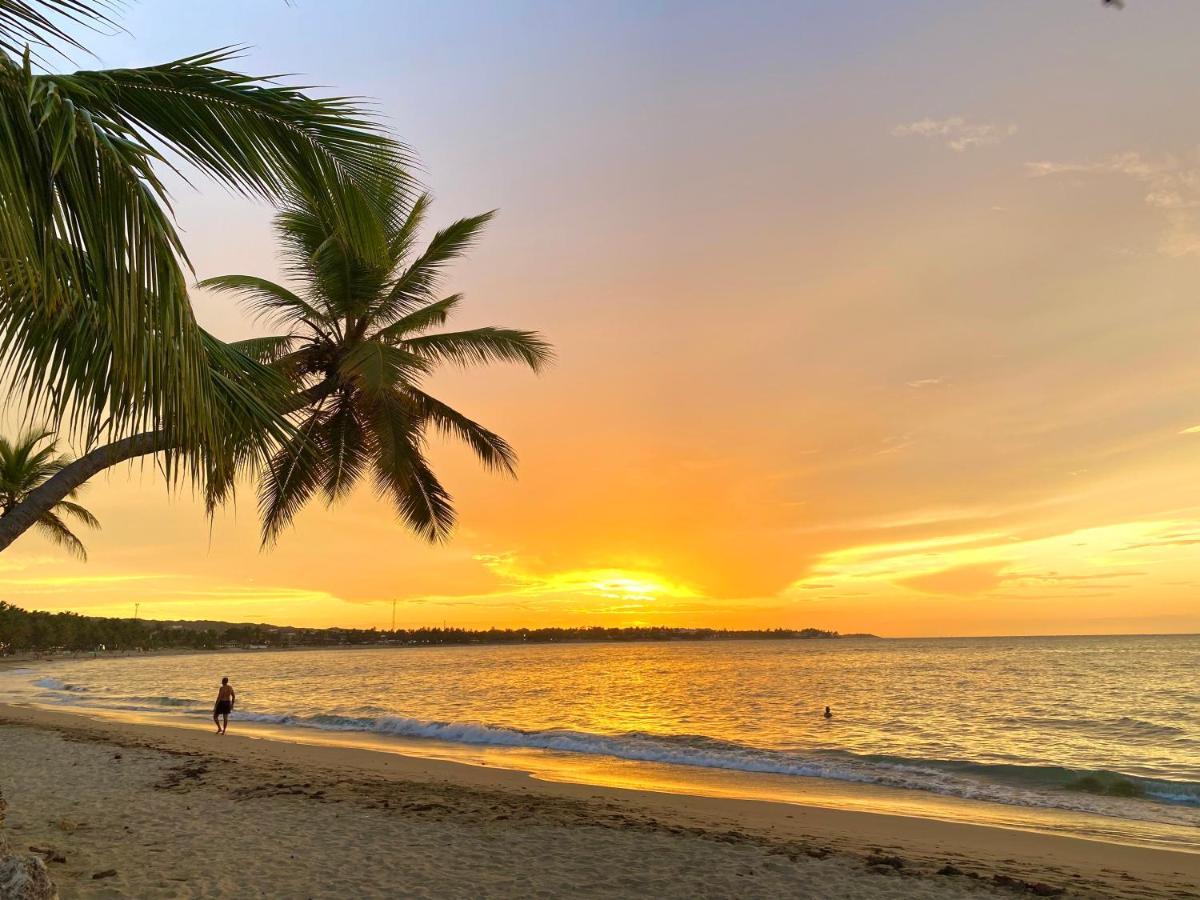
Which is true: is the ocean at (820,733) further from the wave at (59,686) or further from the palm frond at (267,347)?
the palm frond at (267,347)

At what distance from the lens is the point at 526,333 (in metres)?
12.0

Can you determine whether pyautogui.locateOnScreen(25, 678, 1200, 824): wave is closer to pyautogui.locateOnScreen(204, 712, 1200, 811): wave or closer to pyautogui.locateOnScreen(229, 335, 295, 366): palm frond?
pyautogui.locateOnScreen(204, 712, 1200, 811): wave

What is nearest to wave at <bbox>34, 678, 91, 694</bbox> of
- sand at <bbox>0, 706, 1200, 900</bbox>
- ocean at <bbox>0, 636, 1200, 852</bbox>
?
ocean at <bbox>0, 636, 1200, 852</bbox>

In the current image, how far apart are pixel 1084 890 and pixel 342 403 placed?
1006 cm

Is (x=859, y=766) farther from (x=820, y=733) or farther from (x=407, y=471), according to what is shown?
(x=407, y=471)

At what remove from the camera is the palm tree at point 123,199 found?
9.22ft

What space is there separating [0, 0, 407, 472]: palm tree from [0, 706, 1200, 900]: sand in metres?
4.60

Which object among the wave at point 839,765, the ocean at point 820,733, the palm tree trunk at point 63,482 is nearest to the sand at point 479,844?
the ocean at point 820,733

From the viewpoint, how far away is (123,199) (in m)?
2.95

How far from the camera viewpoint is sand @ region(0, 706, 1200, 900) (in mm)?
6836

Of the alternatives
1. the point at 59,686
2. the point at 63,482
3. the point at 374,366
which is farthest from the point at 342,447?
the point at 59,686

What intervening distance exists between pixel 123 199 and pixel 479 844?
755 centimetres

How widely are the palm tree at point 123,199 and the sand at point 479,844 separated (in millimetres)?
4602

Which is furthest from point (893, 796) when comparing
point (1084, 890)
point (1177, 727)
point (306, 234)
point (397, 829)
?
point (1177, 727)
